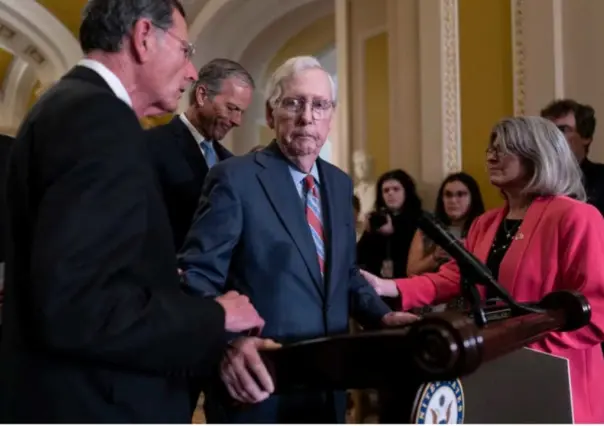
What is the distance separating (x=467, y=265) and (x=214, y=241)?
51cm

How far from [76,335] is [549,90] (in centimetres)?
314

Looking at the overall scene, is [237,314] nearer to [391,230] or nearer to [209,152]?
[209,152]

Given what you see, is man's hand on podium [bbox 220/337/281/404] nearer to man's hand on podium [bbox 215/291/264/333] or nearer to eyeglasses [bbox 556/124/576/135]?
man's hand on podium [bbox 215/291/264/333]

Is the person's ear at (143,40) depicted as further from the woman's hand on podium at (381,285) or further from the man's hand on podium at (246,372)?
the woman's hand on podium at (381,285)

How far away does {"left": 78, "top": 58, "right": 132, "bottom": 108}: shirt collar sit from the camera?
109 cm

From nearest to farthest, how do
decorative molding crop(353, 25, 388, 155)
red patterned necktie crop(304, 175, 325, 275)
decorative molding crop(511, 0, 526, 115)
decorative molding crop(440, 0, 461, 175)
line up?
red patterned necktie crop(304, 175, 325, 275)
decorative molding crop(511, 0, 526, 115)
decorative molding crop(440, 0, 461, 175)
decorative molding crop(353, 25, 388, 155)

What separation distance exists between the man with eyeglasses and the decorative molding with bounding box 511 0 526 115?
0.97 meters

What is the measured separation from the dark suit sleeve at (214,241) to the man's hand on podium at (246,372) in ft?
0.77

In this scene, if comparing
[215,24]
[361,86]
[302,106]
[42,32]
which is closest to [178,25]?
[302,106]

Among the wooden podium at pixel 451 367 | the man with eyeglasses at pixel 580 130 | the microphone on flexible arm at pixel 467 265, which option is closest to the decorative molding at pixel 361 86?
the man with eyeglasses at pixel 580 130

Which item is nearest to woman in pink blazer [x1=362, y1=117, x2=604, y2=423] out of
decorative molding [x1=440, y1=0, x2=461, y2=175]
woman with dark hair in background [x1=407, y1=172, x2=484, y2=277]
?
woman with dark hair in background [x1=407, y1=172, x2=484, y2=277]

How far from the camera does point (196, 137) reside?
7.43 feet

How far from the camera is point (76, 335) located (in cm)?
90

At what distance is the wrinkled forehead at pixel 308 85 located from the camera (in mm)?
1521
